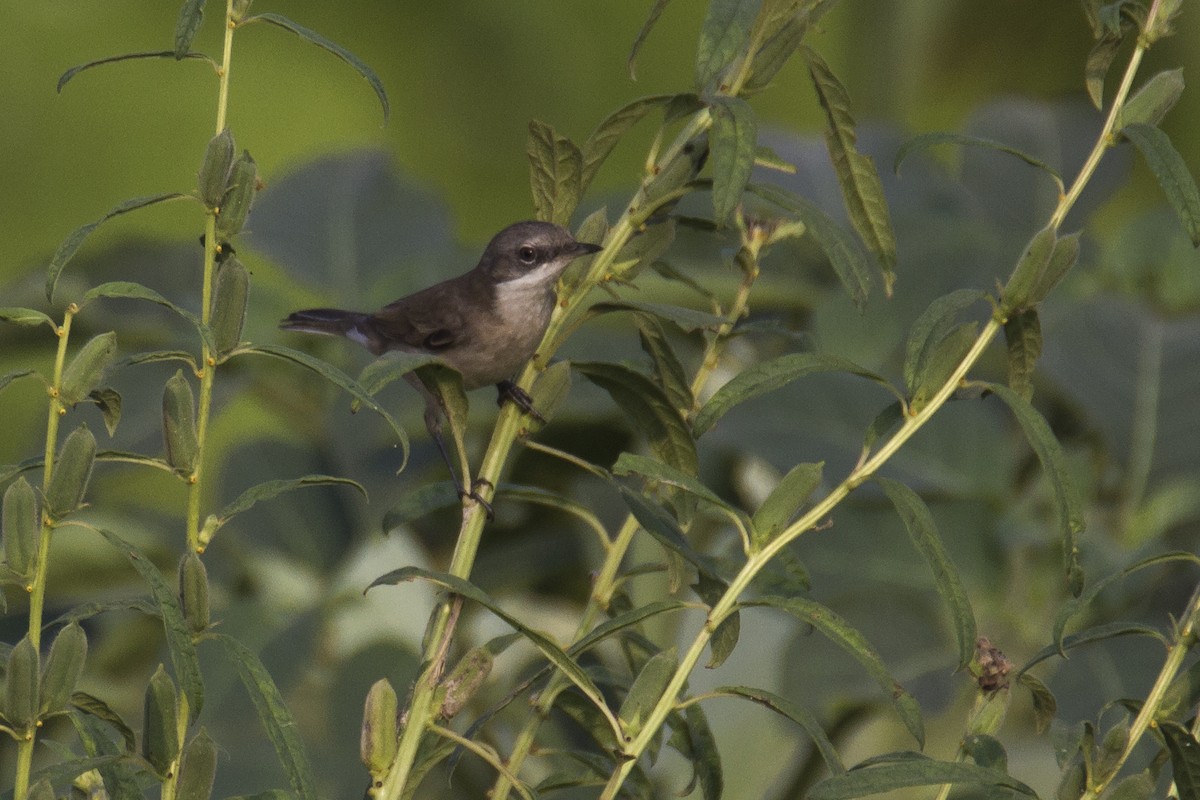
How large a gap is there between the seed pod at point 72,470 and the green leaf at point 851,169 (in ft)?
1.21

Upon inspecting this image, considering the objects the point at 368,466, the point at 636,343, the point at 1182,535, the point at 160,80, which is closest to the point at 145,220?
the point at 160,80

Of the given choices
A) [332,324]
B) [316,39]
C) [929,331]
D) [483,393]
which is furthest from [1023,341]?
[483,393]

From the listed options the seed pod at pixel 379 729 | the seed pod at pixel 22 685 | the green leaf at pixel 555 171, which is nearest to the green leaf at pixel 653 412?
the green leaf at pixel 555 171

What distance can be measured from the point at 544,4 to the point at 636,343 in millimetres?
1125

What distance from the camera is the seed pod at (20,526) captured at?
1.84 ft

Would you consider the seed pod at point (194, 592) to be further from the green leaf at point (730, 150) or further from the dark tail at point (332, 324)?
the dark tail at point (332, 324)

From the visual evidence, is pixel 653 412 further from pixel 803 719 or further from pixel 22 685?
pixel 22 685

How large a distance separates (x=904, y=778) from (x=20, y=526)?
0.37 m

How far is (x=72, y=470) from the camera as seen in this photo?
0.56 m

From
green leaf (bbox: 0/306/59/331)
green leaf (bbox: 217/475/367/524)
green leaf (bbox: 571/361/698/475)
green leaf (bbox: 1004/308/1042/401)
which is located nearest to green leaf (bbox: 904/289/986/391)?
green leaf (bbox: 1004/308/1042/401)

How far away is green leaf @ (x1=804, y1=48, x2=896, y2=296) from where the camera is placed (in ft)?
2.36

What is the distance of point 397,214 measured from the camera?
6.35 feet

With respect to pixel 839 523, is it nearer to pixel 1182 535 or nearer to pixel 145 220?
pixel 1182 535

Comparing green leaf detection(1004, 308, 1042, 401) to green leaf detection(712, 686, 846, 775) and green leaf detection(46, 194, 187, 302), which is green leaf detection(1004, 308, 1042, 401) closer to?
green leaf detection(712, 686, 846, 775)
